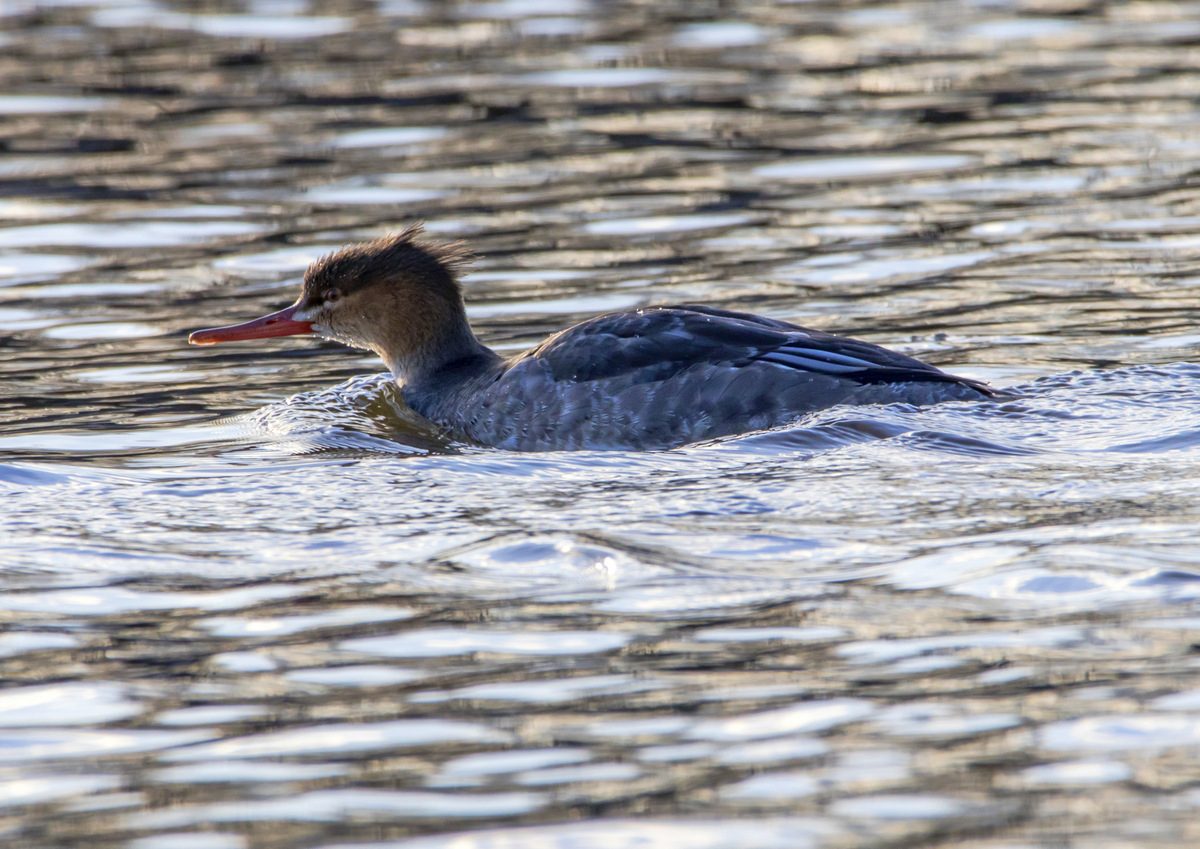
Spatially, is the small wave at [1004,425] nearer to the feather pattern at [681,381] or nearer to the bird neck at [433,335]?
the feather pattern at [681,381]

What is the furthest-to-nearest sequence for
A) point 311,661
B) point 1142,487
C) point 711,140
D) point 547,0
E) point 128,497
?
point 547,0 → point 711,140 → point 128,497 → point 1142,487 → point 311,661

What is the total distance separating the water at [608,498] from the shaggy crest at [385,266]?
0.64m

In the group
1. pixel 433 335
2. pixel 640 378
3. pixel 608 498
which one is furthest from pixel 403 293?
pixel 608 498

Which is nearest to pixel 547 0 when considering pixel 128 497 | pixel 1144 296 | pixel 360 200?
pixel 360 200

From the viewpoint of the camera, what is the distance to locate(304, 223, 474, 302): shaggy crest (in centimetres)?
962

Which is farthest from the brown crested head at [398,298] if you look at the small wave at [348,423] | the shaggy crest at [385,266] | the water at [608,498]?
the water at [608,498]

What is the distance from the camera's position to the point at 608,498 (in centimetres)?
668

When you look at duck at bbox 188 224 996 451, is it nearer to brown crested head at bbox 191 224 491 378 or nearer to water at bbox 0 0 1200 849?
brown crested head at bbox 191 224 491 378

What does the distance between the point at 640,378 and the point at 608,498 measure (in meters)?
1.64

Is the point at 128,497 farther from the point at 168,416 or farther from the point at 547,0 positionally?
the point at 547,0

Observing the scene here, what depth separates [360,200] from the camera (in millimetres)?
13094

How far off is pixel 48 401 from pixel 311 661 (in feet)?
15.5

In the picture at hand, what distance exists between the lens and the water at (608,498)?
4.28 meters

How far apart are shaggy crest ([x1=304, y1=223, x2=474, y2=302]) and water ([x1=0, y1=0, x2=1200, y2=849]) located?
641mm
